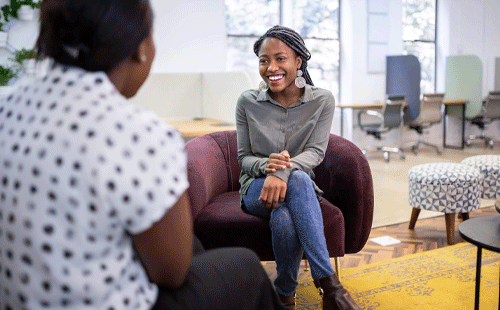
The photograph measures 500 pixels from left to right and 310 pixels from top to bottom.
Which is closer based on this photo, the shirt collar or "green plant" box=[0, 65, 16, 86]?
the shirt collar

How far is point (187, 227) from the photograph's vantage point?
31.0 inches

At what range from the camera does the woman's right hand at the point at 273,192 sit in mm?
1698

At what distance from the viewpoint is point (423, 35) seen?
26.6 ft

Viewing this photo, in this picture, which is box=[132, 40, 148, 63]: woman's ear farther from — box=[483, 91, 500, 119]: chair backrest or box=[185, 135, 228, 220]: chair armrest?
box=[483, 91, 500, 119]: chair backrest

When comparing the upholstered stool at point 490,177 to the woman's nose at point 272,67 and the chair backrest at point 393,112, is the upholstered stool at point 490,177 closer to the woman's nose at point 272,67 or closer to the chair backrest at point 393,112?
the woman's nose at point 272,67

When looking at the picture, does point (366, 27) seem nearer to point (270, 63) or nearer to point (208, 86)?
point (208, 86)

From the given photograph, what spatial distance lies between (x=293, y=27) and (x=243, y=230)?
5.94 meters

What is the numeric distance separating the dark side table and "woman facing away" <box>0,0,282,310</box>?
3.63 ft

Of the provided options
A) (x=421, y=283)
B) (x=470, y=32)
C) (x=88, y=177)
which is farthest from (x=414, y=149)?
(x=88, y=177)

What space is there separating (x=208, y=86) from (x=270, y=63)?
224 cm

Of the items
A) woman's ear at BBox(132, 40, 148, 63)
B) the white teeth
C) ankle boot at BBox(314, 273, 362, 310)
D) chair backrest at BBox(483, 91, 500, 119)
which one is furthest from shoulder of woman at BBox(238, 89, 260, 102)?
chair backrest at BBox(483, 91, 500, 119)

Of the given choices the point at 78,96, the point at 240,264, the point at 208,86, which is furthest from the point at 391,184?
the point at 78,96

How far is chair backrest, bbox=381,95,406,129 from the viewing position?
6188 mm

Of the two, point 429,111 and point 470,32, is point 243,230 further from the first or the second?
point 470,32
